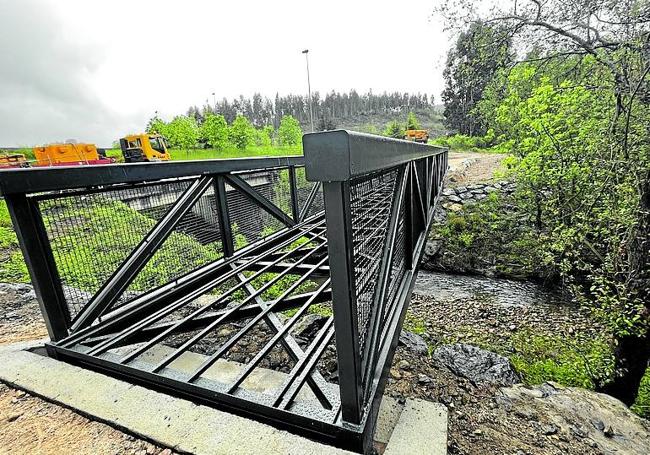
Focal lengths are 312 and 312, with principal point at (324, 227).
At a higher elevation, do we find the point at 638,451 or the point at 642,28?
the point at 642,28

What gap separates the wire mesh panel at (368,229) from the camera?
123 centimetres

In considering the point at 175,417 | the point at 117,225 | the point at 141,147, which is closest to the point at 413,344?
the point at 175,417

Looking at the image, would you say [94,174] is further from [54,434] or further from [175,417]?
[175,417]

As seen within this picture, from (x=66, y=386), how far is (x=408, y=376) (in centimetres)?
265

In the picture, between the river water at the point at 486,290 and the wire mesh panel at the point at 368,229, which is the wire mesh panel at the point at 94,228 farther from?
the river water at the point at 486,290

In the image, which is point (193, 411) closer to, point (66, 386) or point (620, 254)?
point (66, 386)

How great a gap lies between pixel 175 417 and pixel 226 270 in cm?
173

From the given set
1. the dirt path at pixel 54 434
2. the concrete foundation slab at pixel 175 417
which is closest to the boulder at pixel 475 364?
the concrete foundation slab at pixel 175 417

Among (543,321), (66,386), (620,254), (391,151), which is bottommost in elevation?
(543,321)

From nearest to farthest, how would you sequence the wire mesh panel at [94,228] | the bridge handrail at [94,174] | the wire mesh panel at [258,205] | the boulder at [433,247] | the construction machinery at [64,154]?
the bridge handrail at [94,174], the wire mesh panel at [94,228], the wire mesh panel at [258,205], the boulder at [433,247], the construction machinery at [64,154]

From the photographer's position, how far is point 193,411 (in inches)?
56.3

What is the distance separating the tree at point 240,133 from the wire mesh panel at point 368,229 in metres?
30.3

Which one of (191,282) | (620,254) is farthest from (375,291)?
(620,254)

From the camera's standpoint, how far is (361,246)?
51.5 inches
